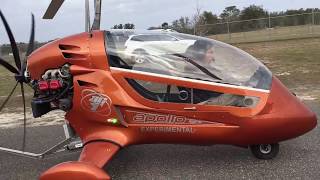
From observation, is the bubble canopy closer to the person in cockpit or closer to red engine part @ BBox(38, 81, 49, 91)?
the person in cockpit

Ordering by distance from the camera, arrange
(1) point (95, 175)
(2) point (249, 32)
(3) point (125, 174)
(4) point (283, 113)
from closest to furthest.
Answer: (1) point (95, 175) → (4) point (283, 113) → (3) point (125, 174) → (2) point (249, 32)

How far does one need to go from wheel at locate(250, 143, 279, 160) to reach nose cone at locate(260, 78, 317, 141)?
15.8 inches

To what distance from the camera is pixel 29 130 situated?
9.25m

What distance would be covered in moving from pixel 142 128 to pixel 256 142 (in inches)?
53.1

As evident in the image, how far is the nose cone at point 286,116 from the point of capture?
5.70m

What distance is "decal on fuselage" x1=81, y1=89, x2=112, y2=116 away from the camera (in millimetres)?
5930

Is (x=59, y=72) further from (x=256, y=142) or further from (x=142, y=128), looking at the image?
(x=256, y=142)

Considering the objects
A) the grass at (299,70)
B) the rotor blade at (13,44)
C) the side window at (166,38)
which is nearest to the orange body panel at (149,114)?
the side window at (166,38)

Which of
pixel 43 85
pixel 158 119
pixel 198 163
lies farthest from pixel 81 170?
pixel 198 163

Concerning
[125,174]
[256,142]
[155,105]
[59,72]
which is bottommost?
[125,174]

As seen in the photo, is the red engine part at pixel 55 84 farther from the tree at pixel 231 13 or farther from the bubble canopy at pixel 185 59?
the tree at pixel 231 13

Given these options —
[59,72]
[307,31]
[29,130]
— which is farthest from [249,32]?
[59,72]

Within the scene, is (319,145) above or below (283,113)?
below

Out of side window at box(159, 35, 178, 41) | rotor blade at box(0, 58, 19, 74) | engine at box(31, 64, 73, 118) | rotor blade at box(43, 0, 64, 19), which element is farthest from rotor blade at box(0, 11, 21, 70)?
side window at box(159, 35, 178, 41)
